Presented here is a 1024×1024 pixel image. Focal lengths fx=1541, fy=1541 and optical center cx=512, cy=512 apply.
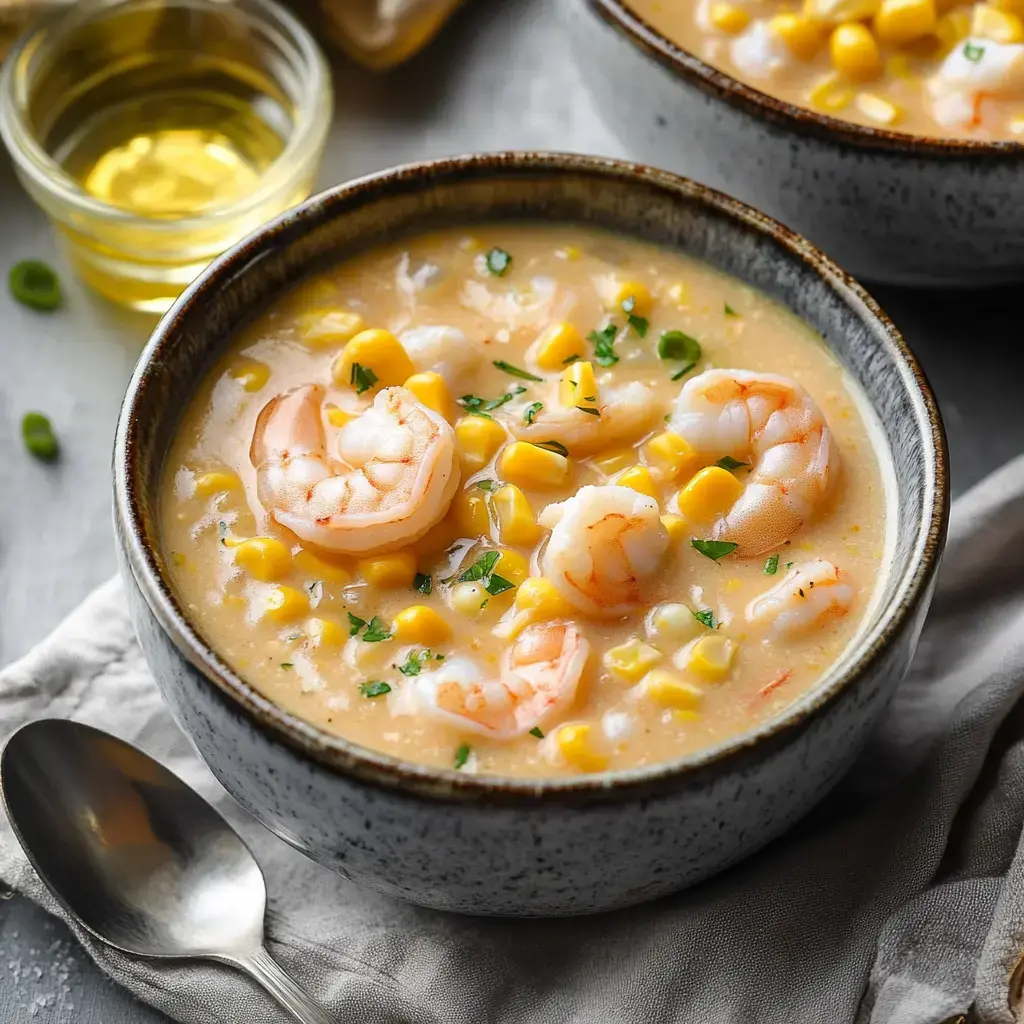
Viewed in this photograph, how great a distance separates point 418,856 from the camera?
2.46 metres

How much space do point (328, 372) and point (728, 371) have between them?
796 millimetres

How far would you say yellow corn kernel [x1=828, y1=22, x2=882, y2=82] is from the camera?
3719 millimetres

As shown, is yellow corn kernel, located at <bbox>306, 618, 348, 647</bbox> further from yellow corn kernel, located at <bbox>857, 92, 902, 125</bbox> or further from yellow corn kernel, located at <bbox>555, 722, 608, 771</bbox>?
yellow corn kernel, located at <bbox>857, 92, 902, 125</bbox>

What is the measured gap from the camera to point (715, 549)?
2.79 meters

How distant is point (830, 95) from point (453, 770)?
2117 millimetres

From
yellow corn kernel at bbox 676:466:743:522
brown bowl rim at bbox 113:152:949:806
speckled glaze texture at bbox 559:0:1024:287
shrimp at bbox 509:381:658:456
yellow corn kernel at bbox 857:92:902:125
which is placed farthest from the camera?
yellow corn kernel at bbox 857:92:902:125

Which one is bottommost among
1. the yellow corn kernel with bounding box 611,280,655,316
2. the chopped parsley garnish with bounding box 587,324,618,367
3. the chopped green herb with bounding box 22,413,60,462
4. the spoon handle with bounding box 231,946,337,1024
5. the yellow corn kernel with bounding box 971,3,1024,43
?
the spoon handle with bounding box 231,946,337,1024

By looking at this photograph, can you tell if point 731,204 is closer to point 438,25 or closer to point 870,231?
point 870,231

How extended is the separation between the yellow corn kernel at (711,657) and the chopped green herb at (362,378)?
85 cm

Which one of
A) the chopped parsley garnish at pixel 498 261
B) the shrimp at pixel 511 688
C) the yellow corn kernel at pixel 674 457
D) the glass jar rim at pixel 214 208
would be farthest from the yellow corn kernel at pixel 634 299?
the glass jar rim at pixel 214 208

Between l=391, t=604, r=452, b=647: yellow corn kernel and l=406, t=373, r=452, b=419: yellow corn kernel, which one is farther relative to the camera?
l=406, t=373, r=452, b=419: yellow corn kernel

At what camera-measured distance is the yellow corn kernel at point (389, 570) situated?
273 cm

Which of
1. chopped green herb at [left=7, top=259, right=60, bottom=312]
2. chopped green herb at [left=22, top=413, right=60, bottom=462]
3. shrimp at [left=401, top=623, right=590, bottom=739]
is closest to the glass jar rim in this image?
chopped green herb at [left=7, top=259, right=60, bottom=312]

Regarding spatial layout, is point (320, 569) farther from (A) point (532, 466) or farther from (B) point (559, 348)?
(B) point (559, 348)
